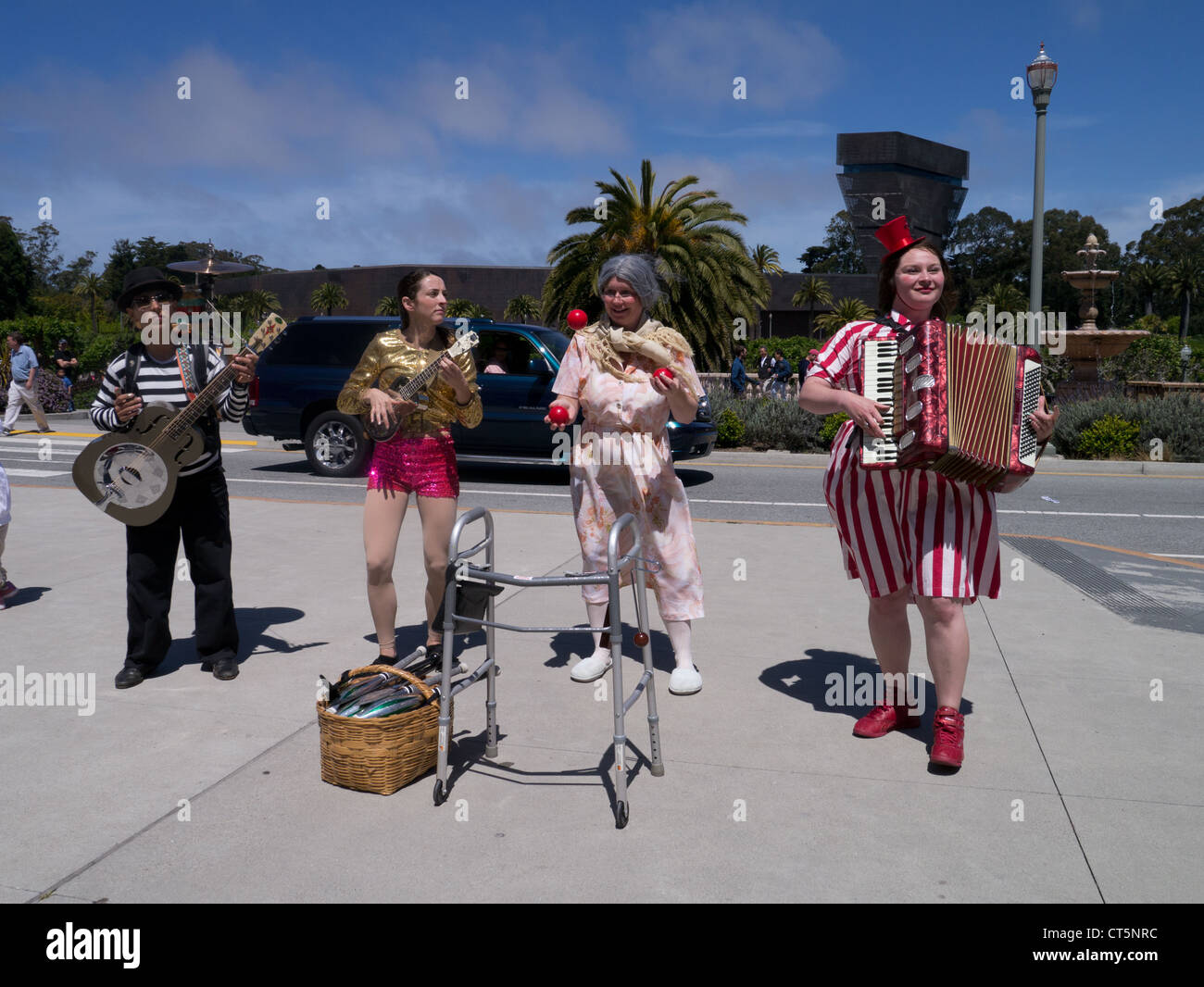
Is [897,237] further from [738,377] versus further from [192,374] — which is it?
[738,377]

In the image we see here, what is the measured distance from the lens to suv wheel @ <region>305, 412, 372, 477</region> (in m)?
13.3

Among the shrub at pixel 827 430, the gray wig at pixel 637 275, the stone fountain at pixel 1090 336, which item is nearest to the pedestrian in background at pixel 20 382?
the shrub at pixel 827 430

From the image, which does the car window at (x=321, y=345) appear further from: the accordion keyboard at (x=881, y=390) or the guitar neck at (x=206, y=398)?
the accordion keyboard at (x=881, y=390)

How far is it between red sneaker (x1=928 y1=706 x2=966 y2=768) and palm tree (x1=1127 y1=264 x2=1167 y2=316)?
336 ft

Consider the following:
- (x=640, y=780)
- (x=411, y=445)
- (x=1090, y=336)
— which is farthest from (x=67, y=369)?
(x=640, y=780)

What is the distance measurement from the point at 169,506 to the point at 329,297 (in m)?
59.6

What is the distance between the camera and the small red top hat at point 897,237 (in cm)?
398

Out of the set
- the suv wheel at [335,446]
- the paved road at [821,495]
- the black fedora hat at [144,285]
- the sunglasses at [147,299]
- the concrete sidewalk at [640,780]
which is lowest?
the concrete sidewalk at [640,780]

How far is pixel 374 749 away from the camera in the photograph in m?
3.65

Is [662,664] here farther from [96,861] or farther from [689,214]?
[689,214]

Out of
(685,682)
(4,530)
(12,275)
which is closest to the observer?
(685,682)

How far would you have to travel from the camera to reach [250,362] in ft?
15.8

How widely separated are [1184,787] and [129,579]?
458 cm

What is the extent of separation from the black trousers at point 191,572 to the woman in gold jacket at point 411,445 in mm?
796
